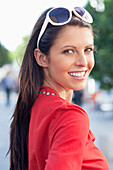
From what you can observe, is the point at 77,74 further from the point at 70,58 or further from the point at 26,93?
the point at 26,93

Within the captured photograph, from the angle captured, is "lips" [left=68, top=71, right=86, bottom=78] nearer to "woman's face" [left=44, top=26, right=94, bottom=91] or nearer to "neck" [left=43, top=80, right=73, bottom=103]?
"woman's face" [left=44, top=26, right=94, bottom=91]

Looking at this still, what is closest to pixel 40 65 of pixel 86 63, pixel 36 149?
pixel 86 63

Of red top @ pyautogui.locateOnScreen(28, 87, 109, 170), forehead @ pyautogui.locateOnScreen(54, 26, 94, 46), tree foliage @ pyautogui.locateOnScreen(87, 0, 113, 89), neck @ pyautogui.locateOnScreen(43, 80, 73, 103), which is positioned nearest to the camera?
red top @ pyautogui.locateOnScreen(28, 87, 109, 170)

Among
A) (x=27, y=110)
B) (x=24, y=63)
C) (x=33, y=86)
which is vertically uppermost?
(x=24, y=63)

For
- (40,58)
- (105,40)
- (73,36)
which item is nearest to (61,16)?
(73,36)

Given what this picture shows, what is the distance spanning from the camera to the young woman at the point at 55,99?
1186 millimetres

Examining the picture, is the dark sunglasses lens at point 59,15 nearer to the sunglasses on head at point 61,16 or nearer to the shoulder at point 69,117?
the sunglasses on head at point 61,16

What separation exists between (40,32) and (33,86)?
0.99 ft

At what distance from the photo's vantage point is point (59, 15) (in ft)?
4.98

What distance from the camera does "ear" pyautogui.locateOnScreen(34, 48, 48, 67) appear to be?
1556mm

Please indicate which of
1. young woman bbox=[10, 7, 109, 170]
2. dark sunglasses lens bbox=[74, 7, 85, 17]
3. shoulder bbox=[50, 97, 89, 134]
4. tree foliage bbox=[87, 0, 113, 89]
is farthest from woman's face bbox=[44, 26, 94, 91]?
tree foliage bbox=[87, 0, 113, 89]

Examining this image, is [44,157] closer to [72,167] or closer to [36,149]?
[36,149]

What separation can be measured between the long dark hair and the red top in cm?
12

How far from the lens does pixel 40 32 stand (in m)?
1.55
